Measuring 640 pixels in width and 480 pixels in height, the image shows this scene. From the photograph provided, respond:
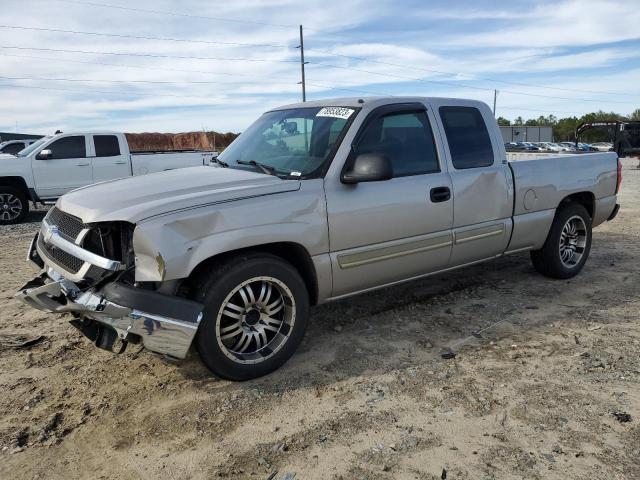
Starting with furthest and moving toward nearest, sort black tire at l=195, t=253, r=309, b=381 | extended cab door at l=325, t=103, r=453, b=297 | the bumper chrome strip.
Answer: extended cab door at l=325, t=103, r=453, b=297
black tire at l=195, t=253, r=309, b=381
the bumper chrome strip

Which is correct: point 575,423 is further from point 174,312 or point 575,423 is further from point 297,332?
point 174,312

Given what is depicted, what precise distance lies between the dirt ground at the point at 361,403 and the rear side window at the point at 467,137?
1352 millimetres

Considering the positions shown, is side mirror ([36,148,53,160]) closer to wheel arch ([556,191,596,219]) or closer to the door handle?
the door handle

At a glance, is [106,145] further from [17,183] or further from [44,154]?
[17,183]

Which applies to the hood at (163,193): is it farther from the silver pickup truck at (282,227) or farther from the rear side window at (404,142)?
the rear side window at (404,142)

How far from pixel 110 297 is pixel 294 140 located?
193 cm

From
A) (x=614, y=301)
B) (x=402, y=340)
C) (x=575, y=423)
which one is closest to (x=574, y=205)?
(x=614, y=301)

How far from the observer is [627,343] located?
156 inches

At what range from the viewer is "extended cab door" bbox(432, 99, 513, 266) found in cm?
446

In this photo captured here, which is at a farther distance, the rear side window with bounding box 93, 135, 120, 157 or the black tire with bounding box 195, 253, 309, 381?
the rear side window with bounding box 93, 135, 120, 157

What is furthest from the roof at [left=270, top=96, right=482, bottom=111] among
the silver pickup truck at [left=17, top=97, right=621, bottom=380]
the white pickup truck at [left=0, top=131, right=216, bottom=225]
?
the white pickup truck at [left=0, top=131, right=216, bottom=225]

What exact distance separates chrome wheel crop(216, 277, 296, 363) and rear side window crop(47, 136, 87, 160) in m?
9.59

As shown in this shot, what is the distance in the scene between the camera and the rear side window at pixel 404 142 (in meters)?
4.04

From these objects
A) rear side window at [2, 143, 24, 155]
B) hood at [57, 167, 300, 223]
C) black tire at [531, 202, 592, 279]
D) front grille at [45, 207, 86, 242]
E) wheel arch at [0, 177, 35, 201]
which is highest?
rear side window at [2, 143, 24, 155]
